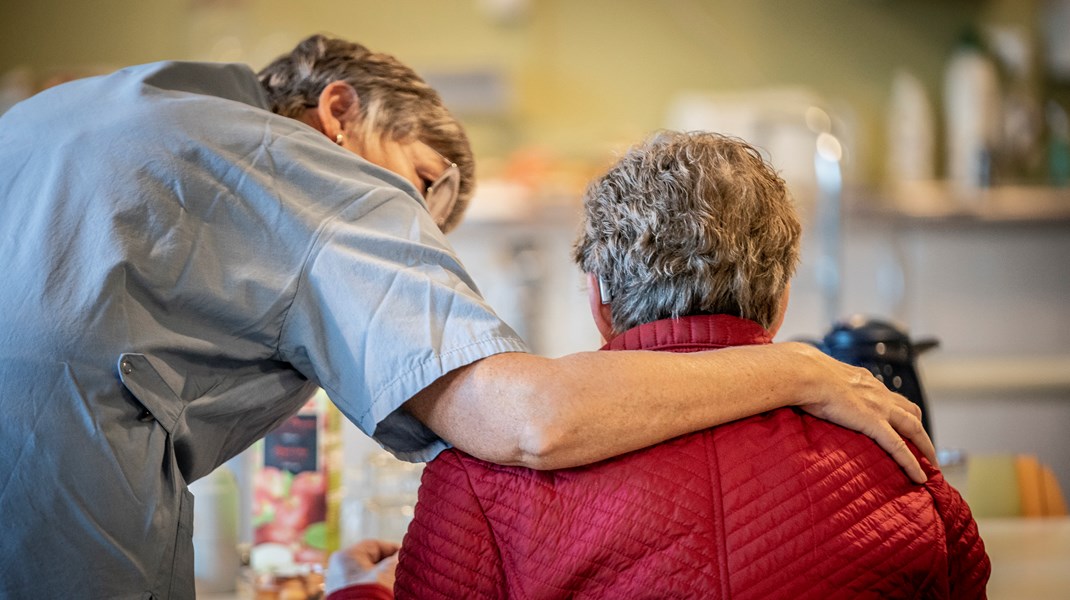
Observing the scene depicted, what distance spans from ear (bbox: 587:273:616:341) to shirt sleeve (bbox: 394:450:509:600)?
208mm

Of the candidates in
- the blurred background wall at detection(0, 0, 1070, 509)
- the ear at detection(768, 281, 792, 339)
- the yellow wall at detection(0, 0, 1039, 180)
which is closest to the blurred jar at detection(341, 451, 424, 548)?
the ear at detection(768, 281, 792, 339)

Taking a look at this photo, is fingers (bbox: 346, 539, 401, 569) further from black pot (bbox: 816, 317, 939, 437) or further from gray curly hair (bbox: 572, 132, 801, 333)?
black pot (bbox: 816, 317, 939, 437)

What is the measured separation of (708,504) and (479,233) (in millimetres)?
2688

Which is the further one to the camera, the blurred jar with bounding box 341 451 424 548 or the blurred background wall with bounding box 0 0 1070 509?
the blurred background wall with bounding box 0 0 1070 509

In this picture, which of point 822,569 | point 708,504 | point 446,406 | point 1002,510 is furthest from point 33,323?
point 1002,510

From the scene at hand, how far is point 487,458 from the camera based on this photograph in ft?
2.96

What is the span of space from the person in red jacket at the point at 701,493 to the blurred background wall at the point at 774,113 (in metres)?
2.36

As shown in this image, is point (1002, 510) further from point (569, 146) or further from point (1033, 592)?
point (569, 146)

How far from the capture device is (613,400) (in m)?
0.87

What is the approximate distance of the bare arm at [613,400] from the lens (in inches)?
34.1

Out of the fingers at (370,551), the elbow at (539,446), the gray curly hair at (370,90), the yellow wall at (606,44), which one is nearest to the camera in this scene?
the elbow at (539,446)

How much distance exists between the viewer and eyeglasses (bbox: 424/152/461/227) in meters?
1.23

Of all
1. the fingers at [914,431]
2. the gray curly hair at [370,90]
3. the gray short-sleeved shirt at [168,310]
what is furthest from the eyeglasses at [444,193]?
the fingers at [914,431]

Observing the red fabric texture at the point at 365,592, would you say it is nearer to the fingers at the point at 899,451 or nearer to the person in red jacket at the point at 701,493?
the person in red jacket at the point at 701,493
